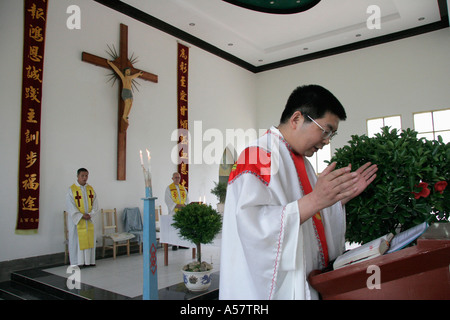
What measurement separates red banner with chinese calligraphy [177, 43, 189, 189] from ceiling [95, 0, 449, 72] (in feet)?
1.78

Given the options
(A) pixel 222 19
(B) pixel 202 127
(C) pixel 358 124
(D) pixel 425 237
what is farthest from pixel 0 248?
(C) pixel 358 124

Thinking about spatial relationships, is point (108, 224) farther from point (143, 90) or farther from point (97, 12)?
point (97, 12)

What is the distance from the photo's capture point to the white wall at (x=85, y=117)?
221 inches

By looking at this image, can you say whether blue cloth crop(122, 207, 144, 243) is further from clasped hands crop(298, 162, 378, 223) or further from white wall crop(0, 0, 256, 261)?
clasped hands crop(298, 162, 378, 223)

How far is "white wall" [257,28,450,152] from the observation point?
8.81 metres

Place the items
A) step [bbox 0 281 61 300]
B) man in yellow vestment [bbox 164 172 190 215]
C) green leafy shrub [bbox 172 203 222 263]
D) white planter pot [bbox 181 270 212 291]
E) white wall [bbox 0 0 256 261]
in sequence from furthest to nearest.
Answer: man in yellow vestment [bbox 164 172 190 215]
white wall [bbox 0 0 256 261]
step [bbox 0 281 61 300]
green leafy shrub [bbox 172 203 222 263]
white planter pot [bbox 181 270 212 291]

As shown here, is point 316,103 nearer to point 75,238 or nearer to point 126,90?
point 75,238

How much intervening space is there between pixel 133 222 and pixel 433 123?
754 centimetres

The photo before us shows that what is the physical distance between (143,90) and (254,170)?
6958mm

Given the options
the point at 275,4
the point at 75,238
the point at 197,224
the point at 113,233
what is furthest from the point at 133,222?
the point at 275,4

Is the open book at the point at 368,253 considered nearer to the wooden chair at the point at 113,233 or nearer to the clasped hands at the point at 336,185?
the clasped hands at the point at 336,185

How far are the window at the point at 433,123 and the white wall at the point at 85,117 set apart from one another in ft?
18.3

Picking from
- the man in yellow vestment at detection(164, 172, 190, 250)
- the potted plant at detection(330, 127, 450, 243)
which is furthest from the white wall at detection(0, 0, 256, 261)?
the potted plant at detection(330, 127, 450, 243)

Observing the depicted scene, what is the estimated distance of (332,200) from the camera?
1.16 m
